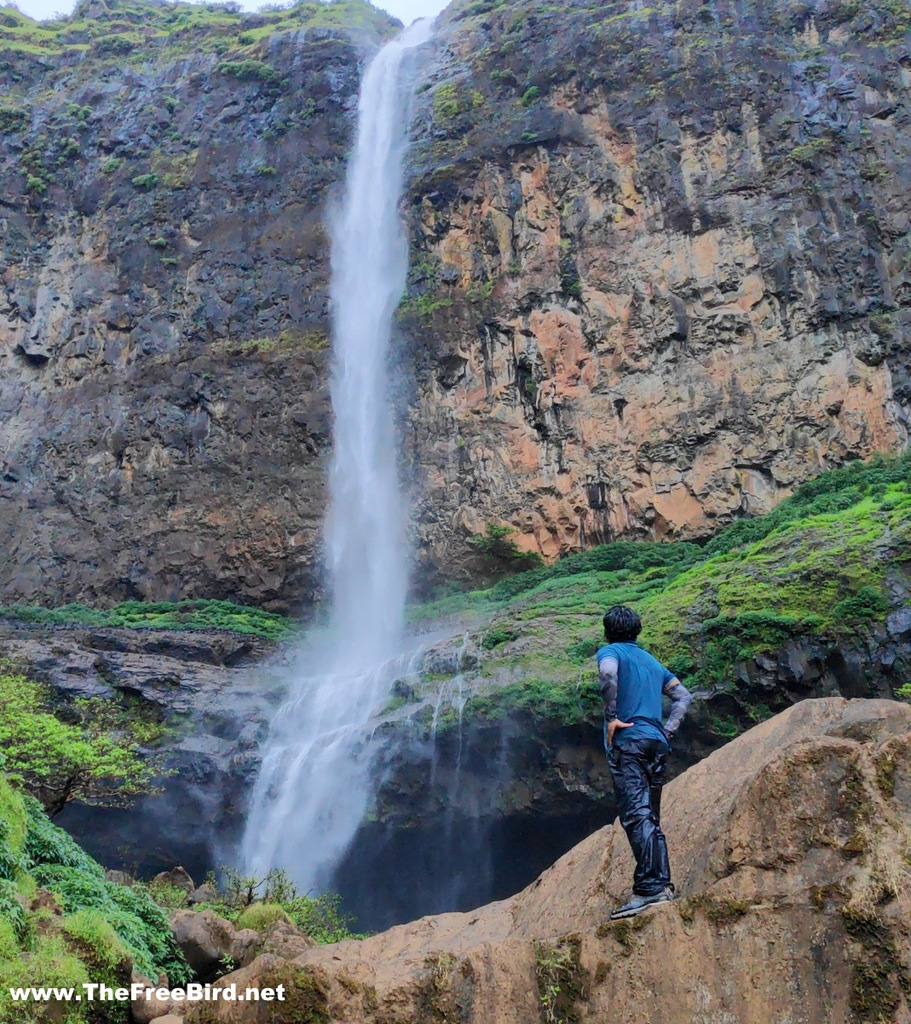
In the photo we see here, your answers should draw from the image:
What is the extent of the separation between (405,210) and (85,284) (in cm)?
1277

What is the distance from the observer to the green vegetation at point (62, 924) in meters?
7.21

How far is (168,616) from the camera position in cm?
3023

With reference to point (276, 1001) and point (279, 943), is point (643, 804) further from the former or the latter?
point (279, 943)

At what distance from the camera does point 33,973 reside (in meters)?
7.16

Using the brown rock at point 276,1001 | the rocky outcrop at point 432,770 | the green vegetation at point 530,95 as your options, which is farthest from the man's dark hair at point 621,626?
the green vegetation at point 530,95

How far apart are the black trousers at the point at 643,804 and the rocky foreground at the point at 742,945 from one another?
0.73 ft

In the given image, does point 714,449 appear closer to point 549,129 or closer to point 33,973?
point 549,129

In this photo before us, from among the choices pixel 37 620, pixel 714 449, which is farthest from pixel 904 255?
pixel 37 620

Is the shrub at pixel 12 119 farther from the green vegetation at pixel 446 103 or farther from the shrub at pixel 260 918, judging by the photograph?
the shrub at pixel 260 918

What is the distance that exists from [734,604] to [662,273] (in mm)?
15172

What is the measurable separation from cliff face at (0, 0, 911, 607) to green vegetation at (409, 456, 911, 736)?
359 cm

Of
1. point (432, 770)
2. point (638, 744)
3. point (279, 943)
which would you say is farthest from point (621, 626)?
point (432, 770)

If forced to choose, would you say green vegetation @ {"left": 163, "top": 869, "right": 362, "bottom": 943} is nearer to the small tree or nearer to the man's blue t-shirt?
the small tree

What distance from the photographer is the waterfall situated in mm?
20703
